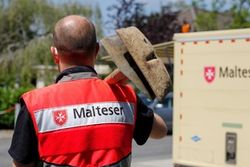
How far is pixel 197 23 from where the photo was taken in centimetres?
3909

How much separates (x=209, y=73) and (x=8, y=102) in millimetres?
13217

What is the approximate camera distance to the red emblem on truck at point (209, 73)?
26.0 ft

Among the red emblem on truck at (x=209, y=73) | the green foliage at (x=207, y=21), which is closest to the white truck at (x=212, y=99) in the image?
the red emblem on truck at (x=209, y=73)

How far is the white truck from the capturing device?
750cm

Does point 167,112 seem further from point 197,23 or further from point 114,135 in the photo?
point 197,23

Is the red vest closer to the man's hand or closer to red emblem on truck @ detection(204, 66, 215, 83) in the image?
the man's hand

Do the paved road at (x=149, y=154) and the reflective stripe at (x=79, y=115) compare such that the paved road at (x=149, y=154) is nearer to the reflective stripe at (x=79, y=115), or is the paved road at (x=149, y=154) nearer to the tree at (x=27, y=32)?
the reflective stripe at (x=79, y=115)

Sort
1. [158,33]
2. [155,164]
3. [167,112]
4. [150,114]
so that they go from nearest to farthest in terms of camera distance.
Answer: [150,114], [155,164], [167,112], [158,33]

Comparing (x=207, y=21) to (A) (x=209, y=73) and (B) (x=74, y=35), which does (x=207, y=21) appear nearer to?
(A) (x=209, y=73)

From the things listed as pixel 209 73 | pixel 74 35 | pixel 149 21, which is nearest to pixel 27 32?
pixel 149 21

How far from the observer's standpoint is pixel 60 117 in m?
2.62

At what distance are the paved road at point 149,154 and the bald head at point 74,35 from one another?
31.4ft

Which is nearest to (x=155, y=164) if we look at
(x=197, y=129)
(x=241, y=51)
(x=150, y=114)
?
(x=197, y=129)

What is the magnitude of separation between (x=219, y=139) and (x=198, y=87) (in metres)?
0.78
